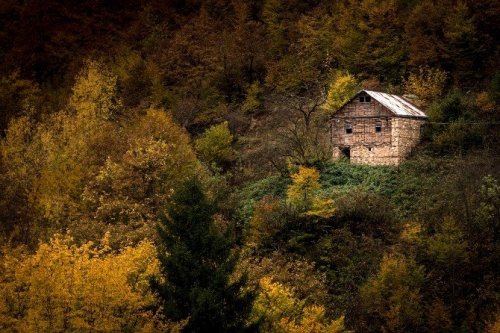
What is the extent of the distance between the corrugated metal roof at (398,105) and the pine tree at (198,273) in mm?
23503

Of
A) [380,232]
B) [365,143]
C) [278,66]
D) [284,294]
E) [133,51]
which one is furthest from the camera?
[133,51]

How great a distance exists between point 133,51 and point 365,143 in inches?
1701

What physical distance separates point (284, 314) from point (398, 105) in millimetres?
22856

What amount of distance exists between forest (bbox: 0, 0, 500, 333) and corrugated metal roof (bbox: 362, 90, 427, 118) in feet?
A: 5.49

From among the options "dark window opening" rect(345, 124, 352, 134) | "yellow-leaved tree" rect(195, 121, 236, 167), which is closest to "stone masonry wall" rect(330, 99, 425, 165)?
"dark window opening" rect(345, 124, 352, 134)

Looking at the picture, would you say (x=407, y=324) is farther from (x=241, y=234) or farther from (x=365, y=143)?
(x=365, y=143)

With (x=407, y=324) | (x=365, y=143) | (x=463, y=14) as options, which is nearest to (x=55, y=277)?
(x=407, y=324)

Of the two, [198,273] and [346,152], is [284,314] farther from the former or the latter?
[346,152]

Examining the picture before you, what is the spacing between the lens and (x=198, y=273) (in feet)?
86.3

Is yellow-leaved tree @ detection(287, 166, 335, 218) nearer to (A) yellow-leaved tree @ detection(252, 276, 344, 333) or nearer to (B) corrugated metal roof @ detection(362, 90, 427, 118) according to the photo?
(B) corrugated metal roof @ detection(362, 90, 427, 118)

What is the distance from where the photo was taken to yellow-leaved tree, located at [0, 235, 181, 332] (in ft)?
79.8

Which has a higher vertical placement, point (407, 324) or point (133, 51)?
point (133, 51)

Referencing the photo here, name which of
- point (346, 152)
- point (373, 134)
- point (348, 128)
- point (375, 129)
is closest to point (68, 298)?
point (373, 134)

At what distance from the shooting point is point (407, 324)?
3591 cm
